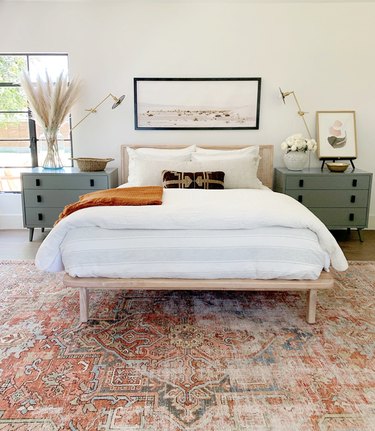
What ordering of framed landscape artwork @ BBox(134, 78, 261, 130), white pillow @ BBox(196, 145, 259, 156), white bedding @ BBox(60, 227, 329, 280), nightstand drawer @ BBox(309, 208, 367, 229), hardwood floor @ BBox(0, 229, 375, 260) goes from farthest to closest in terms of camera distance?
1. framed landscape artwork @ BBox(134, 78, 261, 130)
2. nightstand drawer @ BBox(309, 208, 367, 229)
3. white pillow @ BBox(196, 145, 259, 156)
4. hardwood floor @ BBox(0, 229, 375, 260)
5. white bedding @ BBox(60, 227, 329, 280)

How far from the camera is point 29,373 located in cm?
203

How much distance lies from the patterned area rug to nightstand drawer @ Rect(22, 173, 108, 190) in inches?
54.7

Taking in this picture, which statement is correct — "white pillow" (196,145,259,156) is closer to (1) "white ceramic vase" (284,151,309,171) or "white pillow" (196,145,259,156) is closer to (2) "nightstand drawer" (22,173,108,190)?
(1) "white ceramic vase" (284,151,309,171)

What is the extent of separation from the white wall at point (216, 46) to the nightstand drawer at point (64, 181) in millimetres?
751

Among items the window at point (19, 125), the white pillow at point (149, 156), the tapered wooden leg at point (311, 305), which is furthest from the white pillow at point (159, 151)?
the tapered wooden leg at point (311, 305)

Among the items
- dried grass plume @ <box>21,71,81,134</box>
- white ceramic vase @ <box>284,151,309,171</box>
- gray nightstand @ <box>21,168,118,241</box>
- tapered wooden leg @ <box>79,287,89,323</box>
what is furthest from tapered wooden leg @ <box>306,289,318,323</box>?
dried grass plume @ <box>21,71,81,134</box>

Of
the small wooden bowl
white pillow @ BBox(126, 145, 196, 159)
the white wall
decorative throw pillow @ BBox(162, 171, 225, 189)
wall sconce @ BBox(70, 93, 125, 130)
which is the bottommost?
decorative throw pillow @ BBox(162, 171, 225, 189)

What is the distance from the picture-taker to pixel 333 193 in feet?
14.0

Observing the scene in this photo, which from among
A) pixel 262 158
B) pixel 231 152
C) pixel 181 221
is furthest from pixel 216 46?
pixel 181 221

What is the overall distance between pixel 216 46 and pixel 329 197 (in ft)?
6.63

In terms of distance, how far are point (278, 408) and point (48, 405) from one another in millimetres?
997

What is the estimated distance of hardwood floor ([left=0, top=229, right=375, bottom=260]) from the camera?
3891 millimetres

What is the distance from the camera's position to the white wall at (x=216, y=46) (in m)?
4.41

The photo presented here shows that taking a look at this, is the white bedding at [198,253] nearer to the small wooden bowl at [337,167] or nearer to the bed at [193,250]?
the bed at [193,250]
